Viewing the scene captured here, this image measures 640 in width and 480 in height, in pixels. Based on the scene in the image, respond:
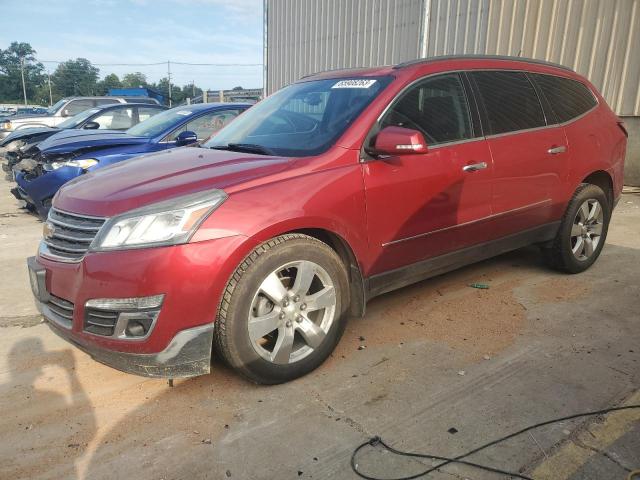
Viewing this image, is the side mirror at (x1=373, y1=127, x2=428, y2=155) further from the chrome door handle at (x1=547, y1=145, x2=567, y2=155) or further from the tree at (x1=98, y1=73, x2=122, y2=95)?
the tree at (x1=98, y1=73, x2=122, y2=95)

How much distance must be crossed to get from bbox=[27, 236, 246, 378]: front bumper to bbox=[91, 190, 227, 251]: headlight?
4 centimetres

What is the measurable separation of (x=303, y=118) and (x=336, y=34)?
11.3m

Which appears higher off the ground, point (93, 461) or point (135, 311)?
point (135, 311)

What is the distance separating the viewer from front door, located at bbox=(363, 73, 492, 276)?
10.1 feet

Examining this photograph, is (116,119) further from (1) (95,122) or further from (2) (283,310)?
(2) (283,310)

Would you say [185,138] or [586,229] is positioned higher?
[185,138]

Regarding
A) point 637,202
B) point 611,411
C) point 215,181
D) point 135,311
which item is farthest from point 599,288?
point 637,202

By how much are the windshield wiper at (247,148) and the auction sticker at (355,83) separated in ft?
2.41

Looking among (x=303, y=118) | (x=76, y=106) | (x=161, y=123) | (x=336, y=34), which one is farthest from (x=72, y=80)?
(x=303, y=118)

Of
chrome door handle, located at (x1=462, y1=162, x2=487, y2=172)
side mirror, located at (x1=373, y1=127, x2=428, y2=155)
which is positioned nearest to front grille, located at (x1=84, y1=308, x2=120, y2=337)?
side mirror, located at (x1=373, y1=127, x2=428, y2=155)

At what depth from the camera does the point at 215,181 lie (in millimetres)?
2602

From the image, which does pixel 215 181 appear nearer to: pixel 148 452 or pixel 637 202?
pixel 148 452

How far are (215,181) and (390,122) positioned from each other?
1.19 m

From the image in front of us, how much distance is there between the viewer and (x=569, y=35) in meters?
9.01
